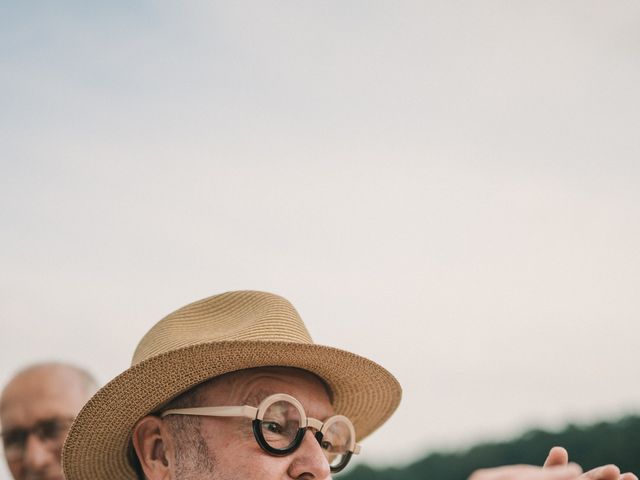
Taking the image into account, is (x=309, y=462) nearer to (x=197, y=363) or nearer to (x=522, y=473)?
(x=197, y=363)

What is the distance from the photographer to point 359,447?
372 centimetres

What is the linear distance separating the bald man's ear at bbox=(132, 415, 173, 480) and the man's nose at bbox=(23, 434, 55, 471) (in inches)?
55.3

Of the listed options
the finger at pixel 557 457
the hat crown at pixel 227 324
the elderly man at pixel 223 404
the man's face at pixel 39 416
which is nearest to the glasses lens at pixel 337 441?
the elderly man at pixel 223 404

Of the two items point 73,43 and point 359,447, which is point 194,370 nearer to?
point 359,447

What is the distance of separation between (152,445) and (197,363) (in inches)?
21.1

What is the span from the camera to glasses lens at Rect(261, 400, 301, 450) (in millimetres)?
3209

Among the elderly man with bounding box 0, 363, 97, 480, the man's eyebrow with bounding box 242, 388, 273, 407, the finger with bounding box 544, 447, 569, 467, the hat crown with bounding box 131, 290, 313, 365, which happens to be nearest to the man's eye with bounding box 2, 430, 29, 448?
the elderly man with bounding box 0, 363, 97, 480

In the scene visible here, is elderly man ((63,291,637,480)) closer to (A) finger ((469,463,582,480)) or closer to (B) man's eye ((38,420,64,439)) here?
(B) man's eye ((38,420,64,439))

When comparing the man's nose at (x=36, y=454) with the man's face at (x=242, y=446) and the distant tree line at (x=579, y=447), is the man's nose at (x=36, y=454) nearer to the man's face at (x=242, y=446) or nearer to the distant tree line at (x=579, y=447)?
the man's face at (x=242, y=446)

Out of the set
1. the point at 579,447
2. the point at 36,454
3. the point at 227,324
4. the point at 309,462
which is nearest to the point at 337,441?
the point at 309,462

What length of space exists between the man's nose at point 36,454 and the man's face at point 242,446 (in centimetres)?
162

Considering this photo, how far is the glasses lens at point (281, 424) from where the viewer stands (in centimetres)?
321

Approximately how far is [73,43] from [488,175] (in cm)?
402

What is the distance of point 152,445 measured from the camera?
3.46 m
